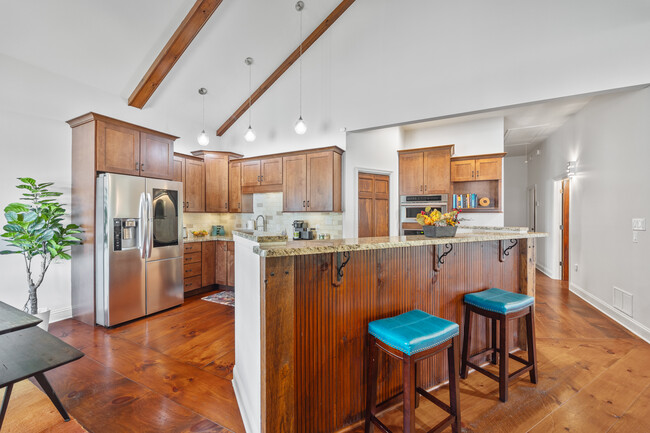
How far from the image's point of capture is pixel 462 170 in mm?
5309

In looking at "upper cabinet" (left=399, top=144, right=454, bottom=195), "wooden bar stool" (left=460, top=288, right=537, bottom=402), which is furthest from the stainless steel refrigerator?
"upper cabinet" (left=399, top=144, right=454, bottom=195)

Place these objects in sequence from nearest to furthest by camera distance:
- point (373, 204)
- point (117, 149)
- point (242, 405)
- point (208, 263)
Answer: point (242, 405) → point (117, 149) → point (208, 263) → point (373, 204)

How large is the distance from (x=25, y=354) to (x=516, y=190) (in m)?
9.66

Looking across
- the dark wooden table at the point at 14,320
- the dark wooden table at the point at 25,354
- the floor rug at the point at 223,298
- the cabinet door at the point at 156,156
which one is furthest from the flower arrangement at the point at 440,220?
the cabinet door at the point at 156,156

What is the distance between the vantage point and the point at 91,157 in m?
3.25

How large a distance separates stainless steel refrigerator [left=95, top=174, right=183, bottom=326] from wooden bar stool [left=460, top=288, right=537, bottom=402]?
3664 millimetres

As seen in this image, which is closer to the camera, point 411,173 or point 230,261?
point 230,261

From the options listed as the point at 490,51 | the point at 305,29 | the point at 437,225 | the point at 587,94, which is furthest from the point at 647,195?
the point at 305,29

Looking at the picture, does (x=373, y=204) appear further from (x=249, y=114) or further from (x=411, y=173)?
(x=249, y=114)

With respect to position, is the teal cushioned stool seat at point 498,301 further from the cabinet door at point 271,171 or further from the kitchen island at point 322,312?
the cabinet door at point 271,171

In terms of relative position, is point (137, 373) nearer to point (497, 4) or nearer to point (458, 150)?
point (497, 4)

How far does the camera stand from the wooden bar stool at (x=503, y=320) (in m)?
1.93

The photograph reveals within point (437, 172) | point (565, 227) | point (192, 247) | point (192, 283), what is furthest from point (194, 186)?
point (565, 227)

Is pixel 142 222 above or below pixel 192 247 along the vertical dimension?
above
